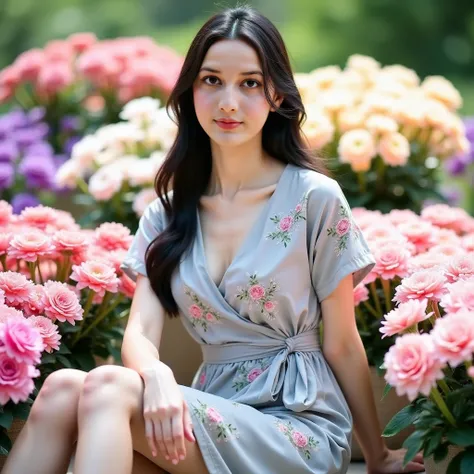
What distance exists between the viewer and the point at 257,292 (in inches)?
101

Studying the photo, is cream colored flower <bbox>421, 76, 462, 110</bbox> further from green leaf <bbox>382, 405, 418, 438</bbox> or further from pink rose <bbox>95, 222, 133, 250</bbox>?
green leaf <bbox>382, 405, 418, 438</bbox>

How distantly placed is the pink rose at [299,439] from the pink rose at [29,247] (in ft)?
2.93

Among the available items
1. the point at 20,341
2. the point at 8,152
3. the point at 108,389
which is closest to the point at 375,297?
the point at 108,389

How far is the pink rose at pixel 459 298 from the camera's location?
84.0 inches

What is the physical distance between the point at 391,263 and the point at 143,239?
689 mm

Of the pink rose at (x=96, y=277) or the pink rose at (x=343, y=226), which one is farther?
the pink rose at (x=96, y=277)

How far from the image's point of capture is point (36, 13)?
937cm

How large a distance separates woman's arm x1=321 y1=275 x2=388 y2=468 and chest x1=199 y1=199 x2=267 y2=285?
0.89 feet

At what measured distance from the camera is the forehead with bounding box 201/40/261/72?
2566mm

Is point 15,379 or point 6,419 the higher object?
point 15,379

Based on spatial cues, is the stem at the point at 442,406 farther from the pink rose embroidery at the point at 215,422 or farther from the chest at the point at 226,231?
the chest at the point at 226,231

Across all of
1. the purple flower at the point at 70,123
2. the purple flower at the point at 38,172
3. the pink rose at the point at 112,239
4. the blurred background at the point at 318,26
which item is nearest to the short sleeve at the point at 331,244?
the pink rose at the point at 112,239

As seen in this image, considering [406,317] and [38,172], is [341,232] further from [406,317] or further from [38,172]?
[38,172]

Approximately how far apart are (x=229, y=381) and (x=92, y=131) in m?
2.40
